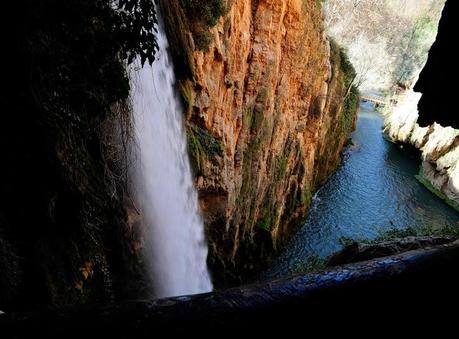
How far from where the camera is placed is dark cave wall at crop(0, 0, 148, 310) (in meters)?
3.56

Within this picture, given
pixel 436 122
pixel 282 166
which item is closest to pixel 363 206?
pixel 282 166

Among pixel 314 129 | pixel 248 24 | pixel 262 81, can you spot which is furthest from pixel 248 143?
pixel 314 129

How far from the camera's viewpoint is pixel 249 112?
13867mm

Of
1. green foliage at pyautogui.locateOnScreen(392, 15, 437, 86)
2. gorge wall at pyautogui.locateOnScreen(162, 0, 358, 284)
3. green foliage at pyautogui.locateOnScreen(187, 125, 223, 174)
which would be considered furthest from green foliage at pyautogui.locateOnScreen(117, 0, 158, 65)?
green foliage at pyautogui.locateOnScreen(392, 15, 437, 86)

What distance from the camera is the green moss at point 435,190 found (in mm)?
28984

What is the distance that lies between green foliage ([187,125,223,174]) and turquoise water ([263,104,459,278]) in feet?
24.0

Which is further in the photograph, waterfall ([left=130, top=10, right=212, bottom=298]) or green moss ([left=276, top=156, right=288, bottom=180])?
green moss ([left=276, top=156, right=288, bottom=180])

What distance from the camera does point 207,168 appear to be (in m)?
11.2

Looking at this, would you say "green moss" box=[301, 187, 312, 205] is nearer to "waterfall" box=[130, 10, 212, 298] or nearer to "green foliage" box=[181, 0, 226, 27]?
"waterfall" box=[130, 10, 212, 298]

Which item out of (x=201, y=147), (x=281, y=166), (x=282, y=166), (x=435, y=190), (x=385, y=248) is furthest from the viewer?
(x=435, y=190)

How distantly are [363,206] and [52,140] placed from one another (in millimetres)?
24393

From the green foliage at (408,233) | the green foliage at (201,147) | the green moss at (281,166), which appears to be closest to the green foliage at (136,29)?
the green foliage at (201,147)

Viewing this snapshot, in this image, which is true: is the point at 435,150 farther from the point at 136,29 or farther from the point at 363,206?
the point at 136,29

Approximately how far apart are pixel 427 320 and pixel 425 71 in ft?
13.8
